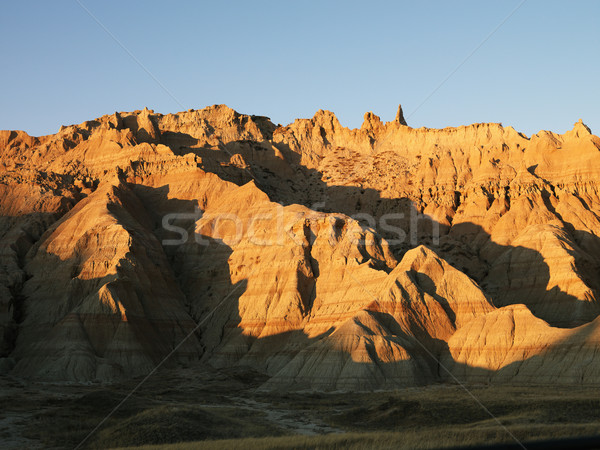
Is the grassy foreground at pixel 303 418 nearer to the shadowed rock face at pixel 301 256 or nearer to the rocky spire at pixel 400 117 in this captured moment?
the shadowed rock face at pixel 301 256

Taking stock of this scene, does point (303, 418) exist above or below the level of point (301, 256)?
below

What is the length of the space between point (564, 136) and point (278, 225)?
58.1 m

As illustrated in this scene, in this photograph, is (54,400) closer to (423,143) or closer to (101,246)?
(101,246)

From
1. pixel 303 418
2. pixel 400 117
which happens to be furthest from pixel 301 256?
pixel 400 117

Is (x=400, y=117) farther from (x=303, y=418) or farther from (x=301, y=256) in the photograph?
(x=303, y=418)

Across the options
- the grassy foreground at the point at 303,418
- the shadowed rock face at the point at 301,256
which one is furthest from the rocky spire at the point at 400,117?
the grassy foreground at the point at 303,418

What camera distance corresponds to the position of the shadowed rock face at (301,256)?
67.8 metres

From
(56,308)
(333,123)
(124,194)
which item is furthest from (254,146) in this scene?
(56,308)

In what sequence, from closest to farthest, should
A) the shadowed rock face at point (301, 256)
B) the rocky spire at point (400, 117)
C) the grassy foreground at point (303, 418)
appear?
1. the grassy foreground at point (303, 418)
2. the shadowed rock face at point (301, 256)
3. the rocky spire at point (400, 117)

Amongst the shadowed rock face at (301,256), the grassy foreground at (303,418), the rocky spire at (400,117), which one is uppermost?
the rocky spire at (400,117)

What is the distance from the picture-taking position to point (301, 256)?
274 ft

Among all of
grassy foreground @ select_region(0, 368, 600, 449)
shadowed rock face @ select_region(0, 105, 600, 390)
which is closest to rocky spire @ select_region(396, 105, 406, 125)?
shadowed rock face @ select_region(0, 105, 600, 390)

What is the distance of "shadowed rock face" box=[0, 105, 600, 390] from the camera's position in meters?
67.8

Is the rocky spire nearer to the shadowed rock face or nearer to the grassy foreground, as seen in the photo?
the shadowed rock face
